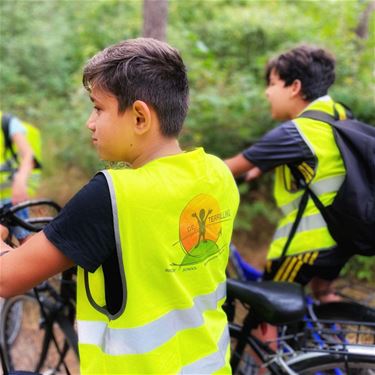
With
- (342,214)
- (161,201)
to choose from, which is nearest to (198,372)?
(161,201)

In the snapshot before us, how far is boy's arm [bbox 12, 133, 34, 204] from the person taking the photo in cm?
319

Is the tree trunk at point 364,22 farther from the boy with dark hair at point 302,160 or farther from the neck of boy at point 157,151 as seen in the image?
the neck of boy at point 157,151

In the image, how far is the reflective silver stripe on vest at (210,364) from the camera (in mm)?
1428

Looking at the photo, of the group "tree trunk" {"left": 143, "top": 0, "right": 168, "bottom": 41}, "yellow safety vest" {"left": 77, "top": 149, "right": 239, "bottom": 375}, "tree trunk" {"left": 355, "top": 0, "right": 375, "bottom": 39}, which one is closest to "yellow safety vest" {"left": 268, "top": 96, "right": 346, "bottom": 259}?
"yellow safety vest" {"left": 77, "top": 149, "right": 239, "bottom": 375}

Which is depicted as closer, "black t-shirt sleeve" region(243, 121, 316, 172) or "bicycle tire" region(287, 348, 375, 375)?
"bicycle tire" region(287, 348, 375, 375)

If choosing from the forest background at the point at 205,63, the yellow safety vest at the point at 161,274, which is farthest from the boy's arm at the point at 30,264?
the forest background at the point at 205,63

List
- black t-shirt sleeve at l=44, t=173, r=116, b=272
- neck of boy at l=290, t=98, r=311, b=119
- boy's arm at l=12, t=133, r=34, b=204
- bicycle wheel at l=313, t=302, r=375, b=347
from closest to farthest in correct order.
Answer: black t-shirt sleeve at l=44, t=173, r=116, b=272
bicycle wheel at l=313, t=302, r=375, b=347
neck of boy at l=290, t=98, r=311, b=119
boy's arm at l=12, t=133, r=34, b=204

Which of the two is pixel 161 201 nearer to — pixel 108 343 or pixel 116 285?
pixel 116 285

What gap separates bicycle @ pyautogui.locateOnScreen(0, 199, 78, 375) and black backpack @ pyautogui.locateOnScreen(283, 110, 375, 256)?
1309 mm

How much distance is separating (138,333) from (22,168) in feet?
7.61

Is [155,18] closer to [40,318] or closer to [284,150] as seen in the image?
[284,150]

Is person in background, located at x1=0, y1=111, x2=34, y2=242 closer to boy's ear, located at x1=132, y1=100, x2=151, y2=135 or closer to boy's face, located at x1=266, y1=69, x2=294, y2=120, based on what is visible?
boy's face, located at x1=266, y1=69, x2=294, y2=120

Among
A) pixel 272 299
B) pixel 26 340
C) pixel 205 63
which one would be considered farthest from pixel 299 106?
pixel 205 63

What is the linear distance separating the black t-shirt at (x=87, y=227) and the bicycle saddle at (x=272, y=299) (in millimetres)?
1043
